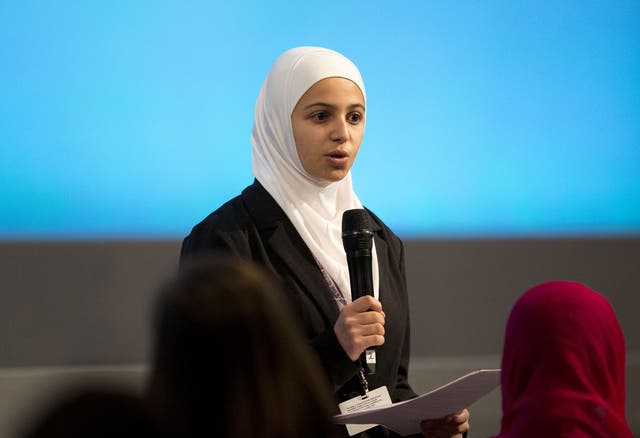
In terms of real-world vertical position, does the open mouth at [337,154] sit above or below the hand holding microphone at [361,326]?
above

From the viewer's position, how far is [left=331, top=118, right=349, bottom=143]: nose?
223 centimetres

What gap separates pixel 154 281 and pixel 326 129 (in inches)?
57.5

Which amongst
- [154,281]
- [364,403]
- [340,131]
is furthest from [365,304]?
[154,281]

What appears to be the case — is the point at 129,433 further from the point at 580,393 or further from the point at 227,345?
the point at 580,393

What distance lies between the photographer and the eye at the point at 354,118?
7.50 feet

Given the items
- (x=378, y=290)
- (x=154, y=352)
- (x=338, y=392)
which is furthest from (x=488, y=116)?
(x=154, y=352)

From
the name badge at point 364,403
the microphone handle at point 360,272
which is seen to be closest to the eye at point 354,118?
the microphone handle at point 360,272

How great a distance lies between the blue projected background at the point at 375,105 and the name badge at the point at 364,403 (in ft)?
5.39

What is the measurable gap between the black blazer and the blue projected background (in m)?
1.36

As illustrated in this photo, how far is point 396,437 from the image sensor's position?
223 centimetres

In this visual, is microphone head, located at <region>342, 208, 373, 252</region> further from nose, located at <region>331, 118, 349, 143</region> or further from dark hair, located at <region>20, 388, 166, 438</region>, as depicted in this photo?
dark hair, located at <region>20, 388, 166, 438</region>

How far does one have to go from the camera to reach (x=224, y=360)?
993 mm

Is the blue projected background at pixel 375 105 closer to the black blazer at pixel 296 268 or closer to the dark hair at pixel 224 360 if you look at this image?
the black blazer at pixel 296 268

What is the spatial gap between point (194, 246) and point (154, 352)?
1207 millimetres
